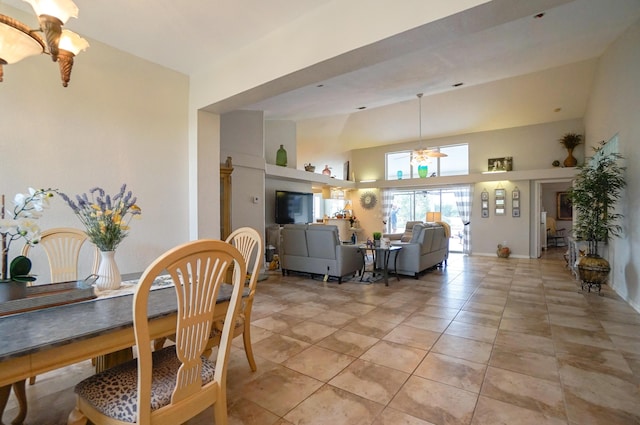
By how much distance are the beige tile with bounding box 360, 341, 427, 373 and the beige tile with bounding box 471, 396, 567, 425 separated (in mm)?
566

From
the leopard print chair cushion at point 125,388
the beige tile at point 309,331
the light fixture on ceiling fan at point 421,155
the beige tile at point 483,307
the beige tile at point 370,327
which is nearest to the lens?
the leopard print chair cushion at point 125,388

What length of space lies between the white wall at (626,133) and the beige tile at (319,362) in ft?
13.0

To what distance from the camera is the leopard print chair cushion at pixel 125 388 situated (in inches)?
46.1

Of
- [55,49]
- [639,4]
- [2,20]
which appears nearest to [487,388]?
[55,49]

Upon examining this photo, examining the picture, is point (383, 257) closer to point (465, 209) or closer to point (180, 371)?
point (465, 209)

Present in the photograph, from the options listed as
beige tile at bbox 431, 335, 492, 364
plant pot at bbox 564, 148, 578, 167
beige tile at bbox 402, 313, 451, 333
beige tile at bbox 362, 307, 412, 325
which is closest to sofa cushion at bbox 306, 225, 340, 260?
beige tile at bbox 362, 307, 412, 325

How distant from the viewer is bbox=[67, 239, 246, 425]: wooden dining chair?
1098mm

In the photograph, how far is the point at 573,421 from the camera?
1727 mm

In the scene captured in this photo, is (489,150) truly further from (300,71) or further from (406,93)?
(300,71)

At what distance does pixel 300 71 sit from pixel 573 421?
322 cm

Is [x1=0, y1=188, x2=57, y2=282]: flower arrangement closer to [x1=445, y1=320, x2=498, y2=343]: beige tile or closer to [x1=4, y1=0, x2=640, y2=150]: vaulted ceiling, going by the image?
[x1=4, y1=0, x2=640, y2=150]: vaulted ceiling

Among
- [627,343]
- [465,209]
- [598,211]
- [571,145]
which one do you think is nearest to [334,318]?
[627,343]

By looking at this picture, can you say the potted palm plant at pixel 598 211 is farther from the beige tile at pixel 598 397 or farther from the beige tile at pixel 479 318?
the beige tile at pixel 598 397

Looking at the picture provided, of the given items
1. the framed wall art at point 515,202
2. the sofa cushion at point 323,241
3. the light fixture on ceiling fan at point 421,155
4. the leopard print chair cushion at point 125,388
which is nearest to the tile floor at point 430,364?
the leopard print chair cushion at point 125,388
